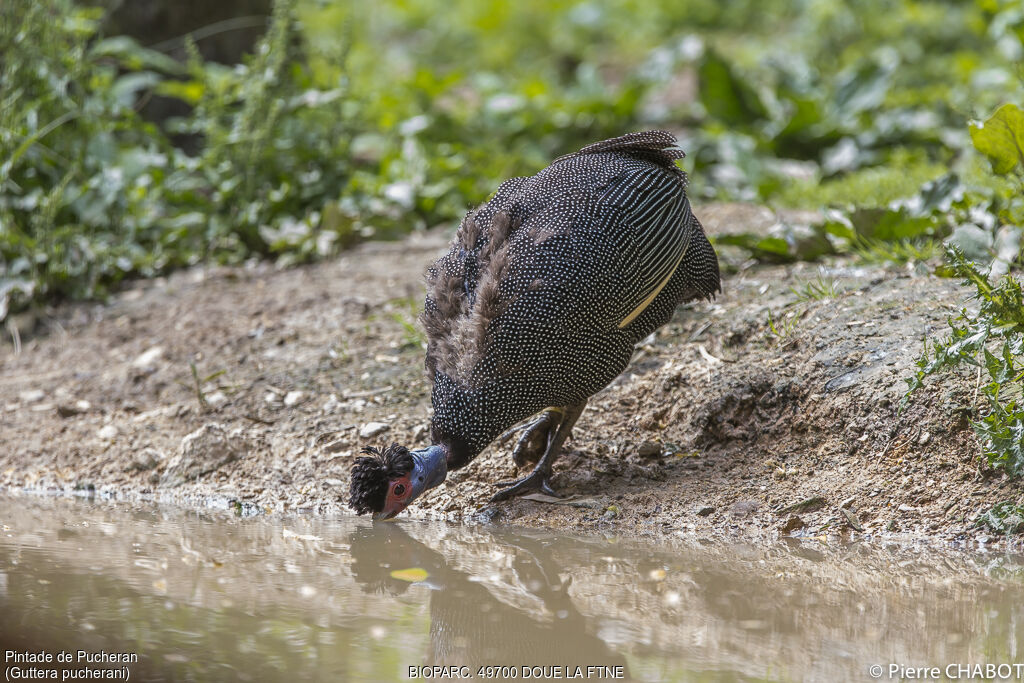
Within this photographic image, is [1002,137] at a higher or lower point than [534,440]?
higher

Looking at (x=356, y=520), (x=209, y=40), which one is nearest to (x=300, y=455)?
(x=356, y=520)

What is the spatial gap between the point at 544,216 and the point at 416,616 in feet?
5.01

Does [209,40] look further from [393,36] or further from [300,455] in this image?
[393,36]

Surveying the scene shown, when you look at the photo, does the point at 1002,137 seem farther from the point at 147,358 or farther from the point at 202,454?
the point at 147,358

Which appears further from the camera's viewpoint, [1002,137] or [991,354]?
[1002,137]

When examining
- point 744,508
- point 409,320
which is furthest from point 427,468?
point 409,320

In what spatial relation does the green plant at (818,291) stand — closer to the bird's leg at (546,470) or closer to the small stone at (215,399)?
the bird's leg at (546,470)

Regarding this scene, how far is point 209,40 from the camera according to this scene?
7500 mm

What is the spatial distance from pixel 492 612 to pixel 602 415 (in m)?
1.60

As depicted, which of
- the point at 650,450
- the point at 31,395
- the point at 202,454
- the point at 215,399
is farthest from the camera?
the point at 31,395

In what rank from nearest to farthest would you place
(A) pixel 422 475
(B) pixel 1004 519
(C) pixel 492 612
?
1. (C) pixel 492 612
2. (B) pixel 1004 519
3. (A) pixel 422 475

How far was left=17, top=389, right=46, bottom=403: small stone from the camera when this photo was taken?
4938 mm

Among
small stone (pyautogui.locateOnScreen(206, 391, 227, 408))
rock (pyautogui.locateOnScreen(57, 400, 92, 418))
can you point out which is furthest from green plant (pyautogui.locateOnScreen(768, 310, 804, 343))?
rock (pyautogui.locateOnScreen(57, 400, 92, 418))

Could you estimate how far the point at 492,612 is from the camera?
2787mm
